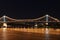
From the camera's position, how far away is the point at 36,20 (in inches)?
855

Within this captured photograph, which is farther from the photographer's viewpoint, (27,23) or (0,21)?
(0,21)

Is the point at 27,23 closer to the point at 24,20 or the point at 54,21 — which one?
the point at 24,20

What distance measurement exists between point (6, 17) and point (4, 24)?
2.95 m

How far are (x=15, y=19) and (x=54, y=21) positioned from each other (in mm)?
3665

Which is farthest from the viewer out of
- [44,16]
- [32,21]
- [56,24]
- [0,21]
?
[44,16]

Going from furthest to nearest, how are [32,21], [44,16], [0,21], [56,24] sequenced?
[44,16], [0,21], [32,21], [56,24]

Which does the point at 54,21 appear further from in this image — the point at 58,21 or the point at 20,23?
the point at 20,23

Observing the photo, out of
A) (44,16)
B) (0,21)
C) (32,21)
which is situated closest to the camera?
(32,21)

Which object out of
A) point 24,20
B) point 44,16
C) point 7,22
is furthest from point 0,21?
point 44,16

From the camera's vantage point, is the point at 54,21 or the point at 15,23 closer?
the point at 54,21

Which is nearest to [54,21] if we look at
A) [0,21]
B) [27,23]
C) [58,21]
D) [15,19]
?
[58,21]

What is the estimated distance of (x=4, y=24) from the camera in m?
20.7

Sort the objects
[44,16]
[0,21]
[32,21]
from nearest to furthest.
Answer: [32,21]
[0,21]
[44,16]

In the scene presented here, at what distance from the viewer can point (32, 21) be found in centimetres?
2058
